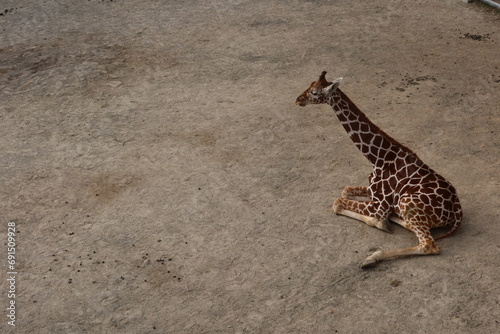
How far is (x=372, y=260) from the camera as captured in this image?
6836mm

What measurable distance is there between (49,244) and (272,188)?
274 cm

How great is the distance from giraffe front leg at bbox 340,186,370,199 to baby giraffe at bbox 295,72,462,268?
0.19 meters

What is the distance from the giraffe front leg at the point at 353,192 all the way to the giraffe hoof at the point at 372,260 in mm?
1177

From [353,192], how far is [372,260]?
1279mm

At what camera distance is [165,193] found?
326 inches

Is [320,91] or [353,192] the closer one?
[320,91]

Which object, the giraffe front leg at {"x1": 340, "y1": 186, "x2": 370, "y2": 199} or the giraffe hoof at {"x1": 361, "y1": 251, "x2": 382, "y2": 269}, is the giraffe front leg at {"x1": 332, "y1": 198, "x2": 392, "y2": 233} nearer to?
the giraffe front leg at {"x1": 340, "y1": 186, "x2": 370, "y2": 199}

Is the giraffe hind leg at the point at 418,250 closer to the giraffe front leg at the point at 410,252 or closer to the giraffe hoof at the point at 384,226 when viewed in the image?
the giraffe front leg at the point at 410,252

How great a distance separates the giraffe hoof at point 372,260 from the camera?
6820 millimetres

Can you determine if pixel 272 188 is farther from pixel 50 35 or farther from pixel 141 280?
pixel 50 35

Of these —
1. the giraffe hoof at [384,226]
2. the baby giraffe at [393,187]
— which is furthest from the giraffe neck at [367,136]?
the giraffe hoof at [384,226]

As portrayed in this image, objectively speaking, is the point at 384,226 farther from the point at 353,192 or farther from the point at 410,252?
the point at 353,192

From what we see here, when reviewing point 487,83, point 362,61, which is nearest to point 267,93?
point 362,61

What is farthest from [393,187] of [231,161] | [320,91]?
[231,161]
